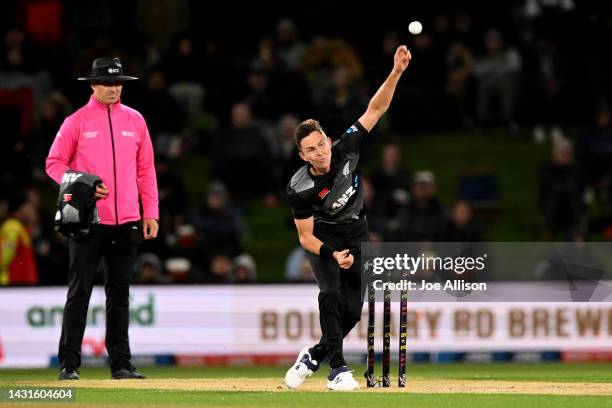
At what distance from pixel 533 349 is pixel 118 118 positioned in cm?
692

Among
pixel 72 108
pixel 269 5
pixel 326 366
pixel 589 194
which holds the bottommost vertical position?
pixel 326 366

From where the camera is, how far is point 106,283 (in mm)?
12219

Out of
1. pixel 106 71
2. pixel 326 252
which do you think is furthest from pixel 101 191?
pixel 326 252

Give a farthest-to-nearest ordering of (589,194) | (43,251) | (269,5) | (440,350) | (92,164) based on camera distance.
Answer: (269,5) → (589,194) → (43,251) → (440,350) → (92,164)

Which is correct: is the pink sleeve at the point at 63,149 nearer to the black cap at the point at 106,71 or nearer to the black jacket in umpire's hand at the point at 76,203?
the black jacket in umpire's hand at the point at 76,203

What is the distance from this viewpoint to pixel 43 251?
741 inches

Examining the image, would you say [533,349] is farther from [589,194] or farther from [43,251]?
[43,251]

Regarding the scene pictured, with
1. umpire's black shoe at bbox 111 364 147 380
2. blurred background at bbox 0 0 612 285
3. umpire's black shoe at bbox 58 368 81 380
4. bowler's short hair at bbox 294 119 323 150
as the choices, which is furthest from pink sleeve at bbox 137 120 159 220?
blurred background at bbox 0 0 612 285

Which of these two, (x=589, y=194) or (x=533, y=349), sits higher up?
(x=589, y=194)

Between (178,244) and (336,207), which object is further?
(178,244)

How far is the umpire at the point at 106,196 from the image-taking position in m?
12.0

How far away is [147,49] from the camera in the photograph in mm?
22969

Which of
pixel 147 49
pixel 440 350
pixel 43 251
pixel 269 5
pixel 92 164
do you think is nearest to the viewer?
pixel 92 164

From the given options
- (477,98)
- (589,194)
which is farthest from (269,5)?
(589,194)
